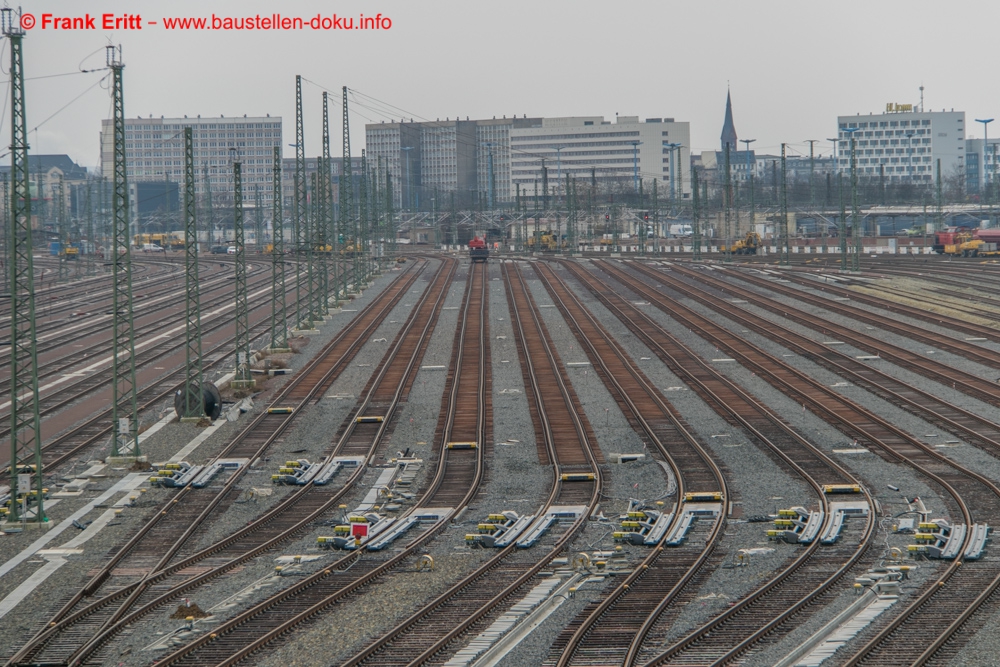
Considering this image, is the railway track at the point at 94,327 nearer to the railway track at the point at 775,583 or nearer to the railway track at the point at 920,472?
the railway track at the point at 920,472

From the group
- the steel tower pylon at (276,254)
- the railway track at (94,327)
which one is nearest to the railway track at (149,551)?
the steel tower pylon at (276,254)

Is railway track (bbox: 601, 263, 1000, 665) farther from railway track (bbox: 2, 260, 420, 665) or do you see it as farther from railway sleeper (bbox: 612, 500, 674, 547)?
railway track (bbox: 2, 260, 420, 665)

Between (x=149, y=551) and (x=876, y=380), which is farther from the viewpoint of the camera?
(x=876, y=380)

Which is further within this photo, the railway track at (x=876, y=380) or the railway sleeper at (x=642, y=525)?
the railway track at (x=876, y=380)

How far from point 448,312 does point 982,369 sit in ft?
92.6

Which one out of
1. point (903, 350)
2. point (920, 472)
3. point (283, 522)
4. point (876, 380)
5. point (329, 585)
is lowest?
point (329, 585)

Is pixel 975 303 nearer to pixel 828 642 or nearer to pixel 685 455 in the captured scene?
pixel 685 455

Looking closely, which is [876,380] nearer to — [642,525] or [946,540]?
[946,540]

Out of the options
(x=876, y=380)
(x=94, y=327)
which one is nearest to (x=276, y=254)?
(x=94, y=327)

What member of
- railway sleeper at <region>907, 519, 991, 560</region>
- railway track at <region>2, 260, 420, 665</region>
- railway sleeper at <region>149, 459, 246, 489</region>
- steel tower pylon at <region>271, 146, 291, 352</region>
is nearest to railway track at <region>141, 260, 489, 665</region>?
railway track at <region>2, 260, 420, 665</region>

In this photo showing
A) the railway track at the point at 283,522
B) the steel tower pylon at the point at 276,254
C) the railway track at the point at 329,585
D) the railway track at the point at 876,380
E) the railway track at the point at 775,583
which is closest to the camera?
the railway track at the point at 775,583

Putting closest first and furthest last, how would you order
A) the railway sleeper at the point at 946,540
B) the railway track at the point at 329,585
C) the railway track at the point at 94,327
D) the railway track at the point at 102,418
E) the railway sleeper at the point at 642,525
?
1. the railway track at the point at 329,585
2. the railway sleeper at the point at 946,540
3. the railway sleeper at the point at 642,525
4. the railway track at the point at 102,418
5. the railway track at the point at 94,327

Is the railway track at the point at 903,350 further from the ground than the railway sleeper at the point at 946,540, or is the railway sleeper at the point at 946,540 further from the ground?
the railway track at the point at 903,350

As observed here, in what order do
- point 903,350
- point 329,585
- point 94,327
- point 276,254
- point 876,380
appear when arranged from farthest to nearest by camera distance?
1. point 94,327
2. point 276,254
3. point 903,350
4. point 876,380
5. point 329,585
